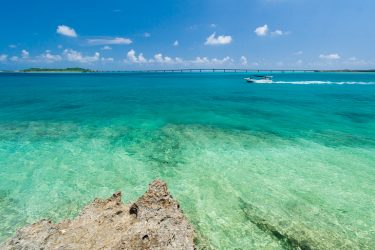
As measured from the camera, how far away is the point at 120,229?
628cm

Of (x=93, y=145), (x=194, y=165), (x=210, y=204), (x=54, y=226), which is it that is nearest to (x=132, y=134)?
(x=93, y=145)

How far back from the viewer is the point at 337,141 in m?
17.4

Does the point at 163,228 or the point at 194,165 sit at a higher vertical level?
the point at 163,228

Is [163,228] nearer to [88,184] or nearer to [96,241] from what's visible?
[96,241]

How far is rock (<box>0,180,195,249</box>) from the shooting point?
5688mm

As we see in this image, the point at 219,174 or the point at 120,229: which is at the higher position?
the point at 120,229

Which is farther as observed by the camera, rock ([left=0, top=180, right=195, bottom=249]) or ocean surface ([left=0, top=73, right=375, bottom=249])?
ocean surface ([left=0, top=73, right=375, bottom=249])

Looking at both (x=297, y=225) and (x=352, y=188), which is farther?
(x=352, y=188)

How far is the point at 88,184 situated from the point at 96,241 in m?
5.80

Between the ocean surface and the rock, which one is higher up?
the rock

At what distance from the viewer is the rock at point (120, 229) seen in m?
5.69

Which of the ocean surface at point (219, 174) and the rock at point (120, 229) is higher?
the rock at point (120, 229)

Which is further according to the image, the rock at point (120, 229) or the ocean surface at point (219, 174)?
the ocean surface at point (219, 174)

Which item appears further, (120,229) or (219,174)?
(219,174)
